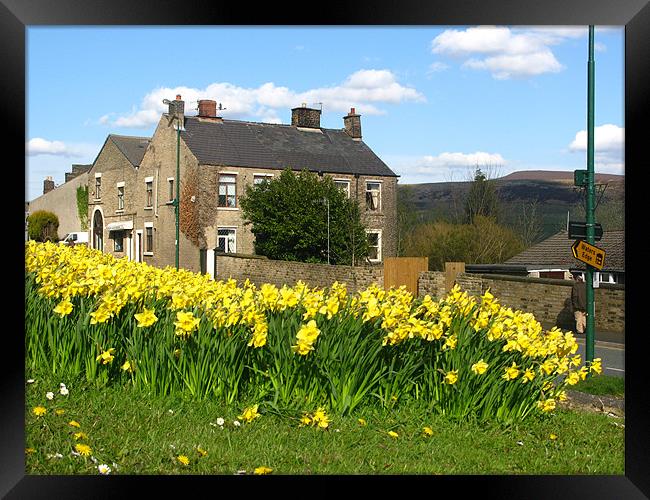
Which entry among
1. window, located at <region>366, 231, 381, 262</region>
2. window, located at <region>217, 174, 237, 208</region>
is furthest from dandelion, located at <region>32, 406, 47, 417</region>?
window, located at <region>217, 174, 237, 208</region>

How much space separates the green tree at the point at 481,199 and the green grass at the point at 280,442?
1482 cm

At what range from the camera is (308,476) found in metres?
4.05

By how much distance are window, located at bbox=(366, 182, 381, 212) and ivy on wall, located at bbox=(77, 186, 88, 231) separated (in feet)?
24.7

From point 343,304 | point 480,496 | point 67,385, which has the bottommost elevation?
point 480,496

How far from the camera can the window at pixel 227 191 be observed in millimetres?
19641

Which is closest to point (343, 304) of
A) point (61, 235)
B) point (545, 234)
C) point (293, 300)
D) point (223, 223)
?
point (293, 300)

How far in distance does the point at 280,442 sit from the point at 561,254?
1690 cm

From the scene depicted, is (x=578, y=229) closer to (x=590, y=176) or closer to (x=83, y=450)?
(x=590, y=176)

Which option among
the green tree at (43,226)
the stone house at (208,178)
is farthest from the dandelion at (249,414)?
the stone house at (208,178)

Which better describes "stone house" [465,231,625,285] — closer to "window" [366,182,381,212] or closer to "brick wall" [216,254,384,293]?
"brick wall" [216,254,384,293]

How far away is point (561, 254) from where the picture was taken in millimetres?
20188

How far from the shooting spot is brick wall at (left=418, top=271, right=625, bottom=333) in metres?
16.1
